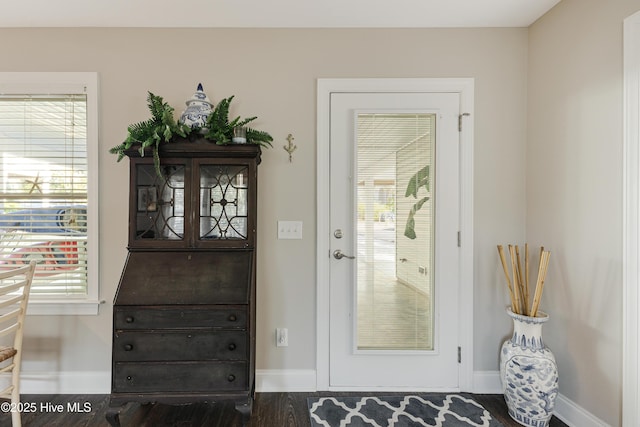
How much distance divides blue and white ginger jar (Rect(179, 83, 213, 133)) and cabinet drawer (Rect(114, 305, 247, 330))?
1072mm

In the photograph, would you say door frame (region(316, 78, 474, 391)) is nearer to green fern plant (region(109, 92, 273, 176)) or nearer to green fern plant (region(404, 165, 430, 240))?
green fern plant (region(404, 165, 430, 240))

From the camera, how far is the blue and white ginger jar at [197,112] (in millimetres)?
1909

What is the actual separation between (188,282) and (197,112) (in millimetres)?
1044

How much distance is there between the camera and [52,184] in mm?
2121

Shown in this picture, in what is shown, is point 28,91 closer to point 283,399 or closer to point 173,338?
point 173,338

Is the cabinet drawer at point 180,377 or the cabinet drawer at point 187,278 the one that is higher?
the cabinet drawer at point 187,278

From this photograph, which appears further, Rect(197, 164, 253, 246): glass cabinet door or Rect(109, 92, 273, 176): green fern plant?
Rect(197, 164, 253, 246): glass cabinet door

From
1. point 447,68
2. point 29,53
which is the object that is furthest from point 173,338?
point 447,68

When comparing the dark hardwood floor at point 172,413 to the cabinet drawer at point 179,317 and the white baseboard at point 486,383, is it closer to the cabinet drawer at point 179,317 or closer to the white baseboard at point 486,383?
the white baseboard at point 486,383

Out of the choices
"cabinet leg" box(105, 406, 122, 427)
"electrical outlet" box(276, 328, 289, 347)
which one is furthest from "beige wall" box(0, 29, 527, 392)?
"cabinet leg" box(105, 406, 122, 427)

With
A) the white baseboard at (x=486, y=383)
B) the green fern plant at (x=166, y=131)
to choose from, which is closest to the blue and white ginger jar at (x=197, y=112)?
the green fern plant at (x=166, y=131)

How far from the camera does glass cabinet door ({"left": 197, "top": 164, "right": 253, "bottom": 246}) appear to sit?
1857 millimetres

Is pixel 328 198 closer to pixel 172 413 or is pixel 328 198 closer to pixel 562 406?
pixel 172 413

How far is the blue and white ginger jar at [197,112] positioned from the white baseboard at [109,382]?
A: 171cm
